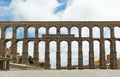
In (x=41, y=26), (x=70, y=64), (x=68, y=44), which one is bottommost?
(x=70, y=64)

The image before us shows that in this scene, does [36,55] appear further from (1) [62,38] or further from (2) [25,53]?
(1) [62,38]

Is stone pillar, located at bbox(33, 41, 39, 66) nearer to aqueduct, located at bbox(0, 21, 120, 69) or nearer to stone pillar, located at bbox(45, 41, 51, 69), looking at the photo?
aqueduct, located at bbox(0, 21, 120, 69)

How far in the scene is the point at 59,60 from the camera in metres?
59.5

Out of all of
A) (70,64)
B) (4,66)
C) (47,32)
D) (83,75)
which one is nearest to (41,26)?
(47,32)

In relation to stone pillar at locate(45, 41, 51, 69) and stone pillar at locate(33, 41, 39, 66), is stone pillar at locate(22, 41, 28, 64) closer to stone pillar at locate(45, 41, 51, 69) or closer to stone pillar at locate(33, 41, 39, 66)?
stone pillar at locate(33, 41, 39, 66)

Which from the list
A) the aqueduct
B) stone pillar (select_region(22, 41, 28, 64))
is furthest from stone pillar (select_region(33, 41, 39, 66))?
stone pillar (select_region(22, 41, 28, 64))

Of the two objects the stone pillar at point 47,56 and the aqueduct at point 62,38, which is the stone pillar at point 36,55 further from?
the stone pillar at point 47,56

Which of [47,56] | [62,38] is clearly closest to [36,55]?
[47,56]

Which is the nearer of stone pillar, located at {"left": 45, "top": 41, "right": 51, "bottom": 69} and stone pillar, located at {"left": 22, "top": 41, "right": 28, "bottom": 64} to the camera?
stone pillar, located at {"left": 45, "top": 41, "right": 51, "bottom": 69}

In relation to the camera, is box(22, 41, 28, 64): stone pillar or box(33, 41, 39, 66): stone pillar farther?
box(22, 41, 28, 64): stone pillar

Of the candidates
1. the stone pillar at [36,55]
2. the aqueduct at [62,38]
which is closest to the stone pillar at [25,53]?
the aqueduct at [62,38]

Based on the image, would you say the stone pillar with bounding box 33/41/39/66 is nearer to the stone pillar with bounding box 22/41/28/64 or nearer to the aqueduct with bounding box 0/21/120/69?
the aqueduct with bounding box 0/21/120/69

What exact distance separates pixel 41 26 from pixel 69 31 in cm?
583

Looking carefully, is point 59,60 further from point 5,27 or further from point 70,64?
point 5,27
